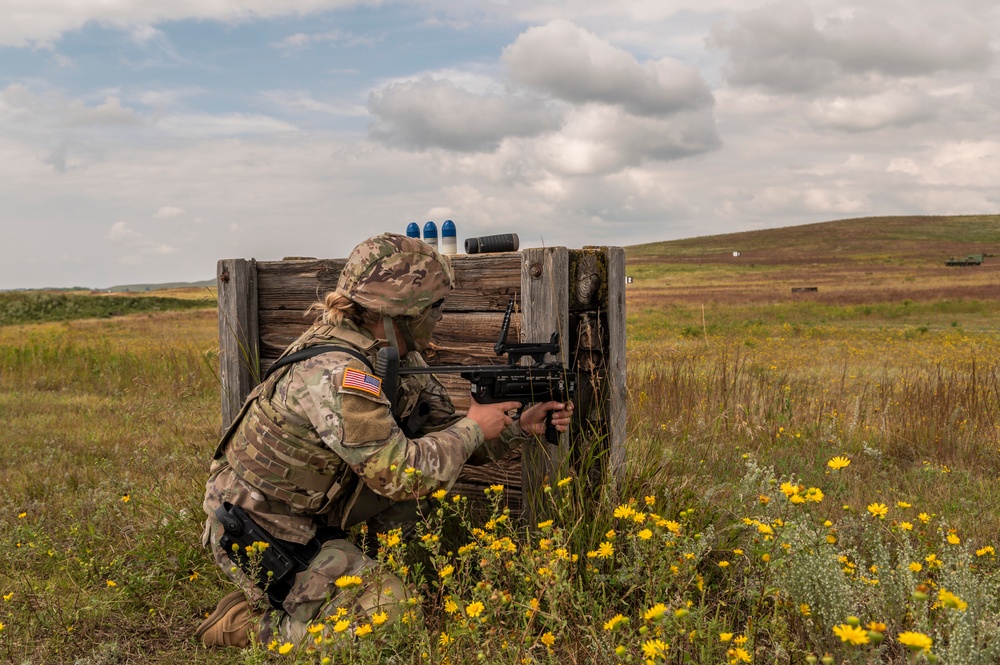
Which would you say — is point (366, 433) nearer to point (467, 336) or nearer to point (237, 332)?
point (467, 336)

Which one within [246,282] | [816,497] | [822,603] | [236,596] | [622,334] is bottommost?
[236,596]

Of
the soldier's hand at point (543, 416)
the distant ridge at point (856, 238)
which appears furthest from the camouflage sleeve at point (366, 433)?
the distant ridge at point (856, 238)

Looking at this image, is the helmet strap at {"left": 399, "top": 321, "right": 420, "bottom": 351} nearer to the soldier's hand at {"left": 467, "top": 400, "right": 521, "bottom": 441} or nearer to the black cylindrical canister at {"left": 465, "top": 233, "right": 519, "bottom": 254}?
the soldier's hand at {"left": 467, "top": 400, "right": 521, "bottom": 441}

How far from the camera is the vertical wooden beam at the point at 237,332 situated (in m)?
5.01

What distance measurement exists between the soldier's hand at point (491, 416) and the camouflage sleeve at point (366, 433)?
283 mm

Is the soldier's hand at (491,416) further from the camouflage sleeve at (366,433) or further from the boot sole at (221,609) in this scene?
the boot sole at (221,609)

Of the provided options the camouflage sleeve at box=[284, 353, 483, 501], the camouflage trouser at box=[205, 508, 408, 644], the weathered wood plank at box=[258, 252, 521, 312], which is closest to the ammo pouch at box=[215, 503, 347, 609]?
the camouflage trouser at box=[205, 508, 408, 644]

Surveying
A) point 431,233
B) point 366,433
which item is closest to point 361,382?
point 366,433

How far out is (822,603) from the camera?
102 inches

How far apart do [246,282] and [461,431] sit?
238 centimetres

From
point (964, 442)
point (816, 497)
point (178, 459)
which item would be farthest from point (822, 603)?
point (178, 459)

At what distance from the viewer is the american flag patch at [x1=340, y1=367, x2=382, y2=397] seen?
10.3 ft

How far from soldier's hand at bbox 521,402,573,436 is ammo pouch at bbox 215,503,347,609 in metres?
1.18

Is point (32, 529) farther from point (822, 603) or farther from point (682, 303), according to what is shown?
point (682, 303)
